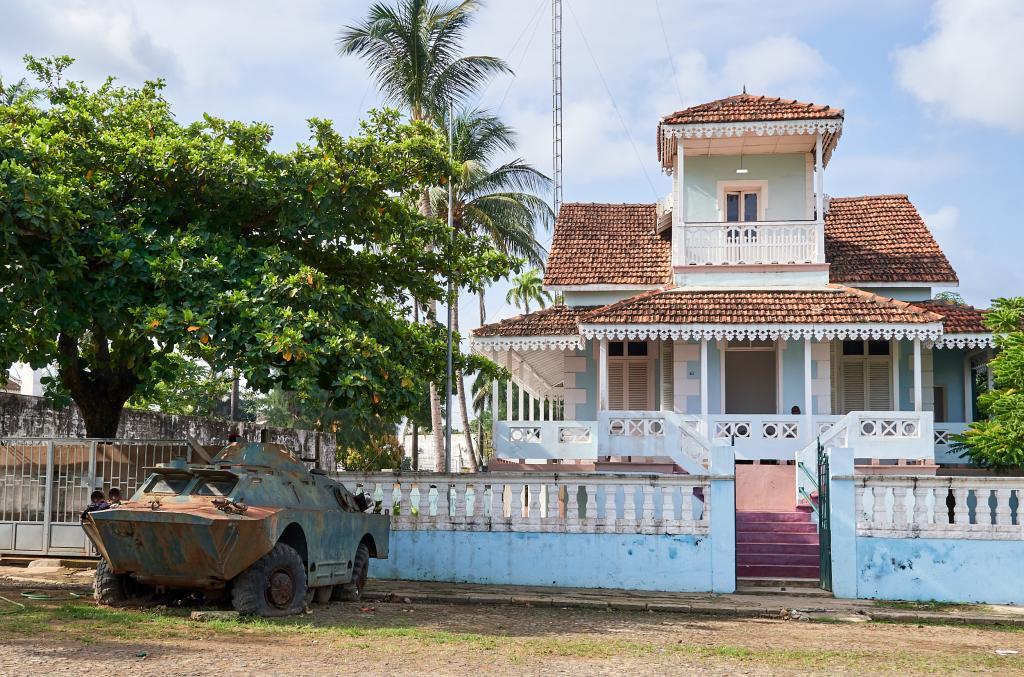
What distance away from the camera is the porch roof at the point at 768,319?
1925cm

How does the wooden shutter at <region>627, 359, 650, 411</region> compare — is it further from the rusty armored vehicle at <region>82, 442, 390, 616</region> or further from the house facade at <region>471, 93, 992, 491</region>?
the rusty armored vehicle at <region>82, 442, 390, 616</region>

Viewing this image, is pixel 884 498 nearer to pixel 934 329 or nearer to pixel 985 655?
pixel 985 655

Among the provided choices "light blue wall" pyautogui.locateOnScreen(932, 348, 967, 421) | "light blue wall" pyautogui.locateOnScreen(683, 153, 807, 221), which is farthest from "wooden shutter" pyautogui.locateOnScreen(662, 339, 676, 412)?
"light blue wall" pyautogui.locateOnScreen(932, 348, 967, 421)

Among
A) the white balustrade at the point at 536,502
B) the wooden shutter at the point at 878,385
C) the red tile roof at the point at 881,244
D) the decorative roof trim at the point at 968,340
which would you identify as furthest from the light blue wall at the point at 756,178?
the white balustrade at the point at 536,502

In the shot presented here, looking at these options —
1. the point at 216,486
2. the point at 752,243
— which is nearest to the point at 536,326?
the point at 752,243

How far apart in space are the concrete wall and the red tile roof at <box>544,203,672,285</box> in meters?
6.80

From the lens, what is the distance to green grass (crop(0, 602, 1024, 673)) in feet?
31.6

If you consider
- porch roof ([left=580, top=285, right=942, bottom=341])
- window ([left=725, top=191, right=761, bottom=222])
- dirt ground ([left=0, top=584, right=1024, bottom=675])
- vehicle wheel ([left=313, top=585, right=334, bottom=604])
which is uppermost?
window ([left=725, top=191, right=761, bottom=222])

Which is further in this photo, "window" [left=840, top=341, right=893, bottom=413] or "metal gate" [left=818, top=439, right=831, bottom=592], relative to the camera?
"window" [left=840, top=341, right=893, bottom=413]

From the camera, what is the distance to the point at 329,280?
15.1m

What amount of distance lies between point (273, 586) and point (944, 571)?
324 inches

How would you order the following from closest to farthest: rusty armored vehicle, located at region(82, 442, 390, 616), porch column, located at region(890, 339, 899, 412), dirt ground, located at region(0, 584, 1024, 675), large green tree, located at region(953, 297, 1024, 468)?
dirt ground, located at region(0, 584, 1024, 675) < rusty armored vehicle, located at region(82, 442, 390, 616) < large green tree, located at region(953, 297, 1024, 468) < porch column, located at region(890, 339, 899, 412)

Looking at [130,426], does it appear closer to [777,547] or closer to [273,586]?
[273,586]

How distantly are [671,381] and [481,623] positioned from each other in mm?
10939
